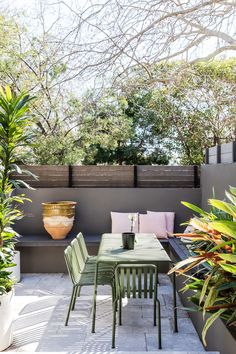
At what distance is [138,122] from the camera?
1388 centimetres

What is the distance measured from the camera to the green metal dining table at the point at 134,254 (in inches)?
146

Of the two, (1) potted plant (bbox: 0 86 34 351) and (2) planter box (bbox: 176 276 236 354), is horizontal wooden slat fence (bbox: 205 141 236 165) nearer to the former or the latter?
(2) planter box (bbox: 176 276 236 354)

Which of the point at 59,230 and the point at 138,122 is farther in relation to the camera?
the point at 138,122

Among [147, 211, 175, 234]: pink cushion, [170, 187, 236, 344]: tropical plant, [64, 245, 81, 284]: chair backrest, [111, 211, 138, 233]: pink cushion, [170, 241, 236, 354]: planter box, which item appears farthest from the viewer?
Result: [147, 211, 175, 234]: pink cushion

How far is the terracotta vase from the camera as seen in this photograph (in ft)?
20.4

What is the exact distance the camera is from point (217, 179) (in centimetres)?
564

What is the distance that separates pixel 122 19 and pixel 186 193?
11.3 feet

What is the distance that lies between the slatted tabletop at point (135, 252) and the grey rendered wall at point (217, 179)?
1251 millimetres

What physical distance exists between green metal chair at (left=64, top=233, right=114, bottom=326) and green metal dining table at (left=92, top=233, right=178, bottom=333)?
0.70 ft

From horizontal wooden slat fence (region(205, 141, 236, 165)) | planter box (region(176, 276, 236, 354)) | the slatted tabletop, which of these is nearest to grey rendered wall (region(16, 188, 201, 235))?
horizontal wooden slat fence (region(205, 141, 236, 165))

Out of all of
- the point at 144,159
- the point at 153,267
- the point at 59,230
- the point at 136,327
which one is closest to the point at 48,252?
the point at 59,230

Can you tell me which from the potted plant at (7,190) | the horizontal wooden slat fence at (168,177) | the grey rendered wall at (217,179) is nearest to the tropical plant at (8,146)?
the potted plant at (7,190)

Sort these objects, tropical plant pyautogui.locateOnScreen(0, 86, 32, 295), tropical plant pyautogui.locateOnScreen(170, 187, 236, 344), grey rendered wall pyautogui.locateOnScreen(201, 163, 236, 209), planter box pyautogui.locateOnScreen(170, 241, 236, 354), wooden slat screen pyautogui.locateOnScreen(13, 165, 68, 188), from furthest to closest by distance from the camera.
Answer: wooden slat screen pyautogui.locateOnScreen(13, 165, 68, 188) → grey rendered wall pyautogui.locateOnScreen(201, 163, 236, 209) → tropical plant pyautogui.locateOnScreen(0, 86, 32, 295) → planter box pyautogui.locateOnScreen(170, 241, 236, 354) → tropical plant pyautogui.locateOnScreen(170, 187, 236, 344)

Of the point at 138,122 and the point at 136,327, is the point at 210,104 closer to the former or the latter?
the point at 138,122
